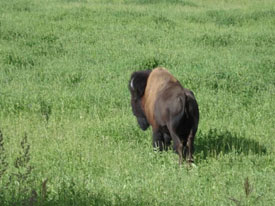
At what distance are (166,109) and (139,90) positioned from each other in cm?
91

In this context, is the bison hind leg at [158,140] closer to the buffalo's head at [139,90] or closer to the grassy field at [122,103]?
the grassy field at [122,103]

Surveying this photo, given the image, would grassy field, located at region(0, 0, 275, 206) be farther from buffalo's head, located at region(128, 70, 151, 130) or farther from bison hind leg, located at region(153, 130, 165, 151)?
buffalo's head, located at region(128, 70, 151, 130)

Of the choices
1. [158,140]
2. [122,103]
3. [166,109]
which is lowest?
[122,103]

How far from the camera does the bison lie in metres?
6.68

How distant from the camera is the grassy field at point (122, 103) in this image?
18.3 feet

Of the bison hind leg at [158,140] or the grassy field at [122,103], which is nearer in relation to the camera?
the grassy field at [122,103]

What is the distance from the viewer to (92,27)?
1666cm

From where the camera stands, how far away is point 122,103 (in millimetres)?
10031

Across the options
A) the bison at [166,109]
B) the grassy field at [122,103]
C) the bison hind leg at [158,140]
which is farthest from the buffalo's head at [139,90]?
the bison hind leg at [158,140]

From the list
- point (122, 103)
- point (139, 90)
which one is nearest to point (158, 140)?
point (139, 90)

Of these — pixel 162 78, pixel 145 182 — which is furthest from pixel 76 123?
pixel 145 182

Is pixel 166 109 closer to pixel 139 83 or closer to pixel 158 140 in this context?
pixel 158 140

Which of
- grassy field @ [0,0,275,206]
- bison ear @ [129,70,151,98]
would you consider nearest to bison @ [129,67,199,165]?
bison ear @ [129,70,151,98]

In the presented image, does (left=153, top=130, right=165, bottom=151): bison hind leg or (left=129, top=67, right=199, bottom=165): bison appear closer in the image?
(left=129, top=67, right=199, bottom=165): bison
